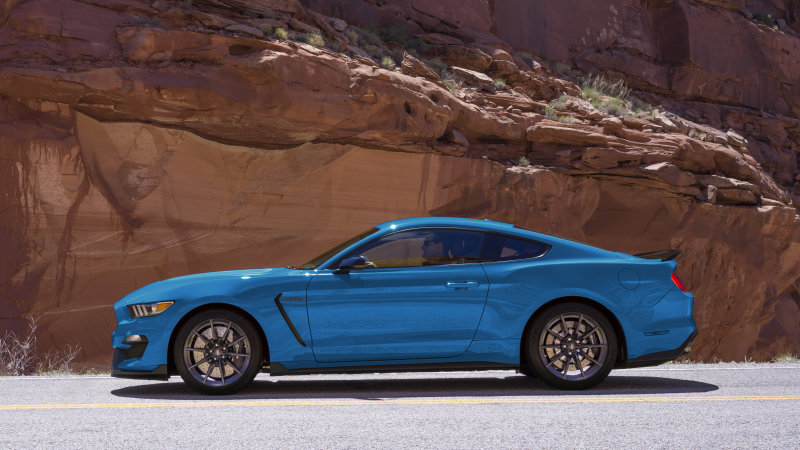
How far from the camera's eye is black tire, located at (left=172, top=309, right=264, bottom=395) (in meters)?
6.11

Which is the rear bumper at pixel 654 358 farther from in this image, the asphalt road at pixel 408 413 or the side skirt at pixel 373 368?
the side skirt at pixel 373 368

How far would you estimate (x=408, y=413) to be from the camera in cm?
533

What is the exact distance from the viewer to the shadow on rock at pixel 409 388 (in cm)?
619

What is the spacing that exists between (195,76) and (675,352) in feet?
31.8

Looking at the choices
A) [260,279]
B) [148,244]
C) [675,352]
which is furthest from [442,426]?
[148,244]

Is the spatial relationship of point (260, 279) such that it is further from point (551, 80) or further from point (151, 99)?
point (551, 80)

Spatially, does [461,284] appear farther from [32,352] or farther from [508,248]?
[32,352]

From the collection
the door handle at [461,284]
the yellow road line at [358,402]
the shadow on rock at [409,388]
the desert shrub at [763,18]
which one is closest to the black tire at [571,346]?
the shadow on rock at [409,388]

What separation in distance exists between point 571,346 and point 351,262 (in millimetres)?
1857

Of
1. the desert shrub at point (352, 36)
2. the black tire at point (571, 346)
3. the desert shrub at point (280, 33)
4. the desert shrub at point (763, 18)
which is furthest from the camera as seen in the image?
the desert shrub at point (763, 18)

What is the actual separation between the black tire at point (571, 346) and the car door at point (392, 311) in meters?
0.52

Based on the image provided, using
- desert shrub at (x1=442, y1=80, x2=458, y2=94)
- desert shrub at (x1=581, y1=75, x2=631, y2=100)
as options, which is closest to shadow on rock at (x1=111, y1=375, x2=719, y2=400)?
desert shrub at (x1=442, y1=80, x2=458, y2=94)

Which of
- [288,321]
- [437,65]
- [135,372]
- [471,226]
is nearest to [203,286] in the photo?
[288,321]

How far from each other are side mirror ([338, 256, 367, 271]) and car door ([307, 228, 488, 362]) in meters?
0.05
